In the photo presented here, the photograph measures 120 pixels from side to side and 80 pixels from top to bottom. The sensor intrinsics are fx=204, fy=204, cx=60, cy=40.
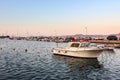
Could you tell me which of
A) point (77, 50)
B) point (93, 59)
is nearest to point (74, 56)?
point (77, 50)

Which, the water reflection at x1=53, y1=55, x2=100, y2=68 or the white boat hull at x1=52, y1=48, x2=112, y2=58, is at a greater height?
the white boat hull at x1=52, y1=48, x2=112, y2=58

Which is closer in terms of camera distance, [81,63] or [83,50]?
[81,63]

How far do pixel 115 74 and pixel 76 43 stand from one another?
17.9 m

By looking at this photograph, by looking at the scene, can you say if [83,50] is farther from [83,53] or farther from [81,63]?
[81,63]

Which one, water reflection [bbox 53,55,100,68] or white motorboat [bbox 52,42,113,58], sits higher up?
white motorboat [bbox 52,42,113,58]

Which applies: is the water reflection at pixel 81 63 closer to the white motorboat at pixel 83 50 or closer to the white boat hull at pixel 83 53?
the white boat hull at pixel 83 53

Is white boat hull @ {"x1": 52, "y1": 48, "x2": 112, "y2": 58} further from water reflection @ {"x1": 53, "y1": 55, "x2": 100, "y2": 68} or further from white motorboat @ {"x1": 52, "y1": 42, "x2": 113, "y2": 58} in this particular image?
water reflection @ {"x1": 53, "y1": 55, "x2": 100, "y2": 68}

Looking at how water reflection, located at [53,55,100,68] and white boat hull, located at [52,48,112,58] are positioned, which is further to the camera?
white boat hull, located at [52,48,112,58]

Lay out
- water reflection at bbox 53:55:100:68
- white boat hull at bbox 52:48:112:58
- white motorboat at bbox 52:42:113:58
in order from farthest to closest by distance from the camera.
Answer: white boat hull at bbox 52:48:112:58
white motorboat at bbox 52:42:113:58
water reflection at bbox 53:55:100:68

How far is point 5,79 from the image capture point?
79.2 feet

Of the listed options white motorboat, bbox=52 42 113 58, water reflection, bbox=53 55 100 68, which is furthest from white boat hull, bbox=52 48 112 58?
water reflection, bbox=53 55 100 68

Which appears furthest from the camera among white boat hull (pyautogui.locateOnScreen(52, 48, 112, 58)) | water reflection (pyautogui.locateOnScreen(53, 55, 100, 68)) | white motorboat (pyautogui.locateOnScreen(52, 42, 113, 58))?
white boat hull (pyautogui.locateOnScreen(52, 48, 112, 58))

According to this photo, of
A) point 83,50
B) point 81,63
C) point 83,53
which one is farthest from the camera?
point 83,53

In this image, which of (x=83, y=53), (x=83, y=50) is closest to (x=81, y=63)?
(x=83, y=50)
